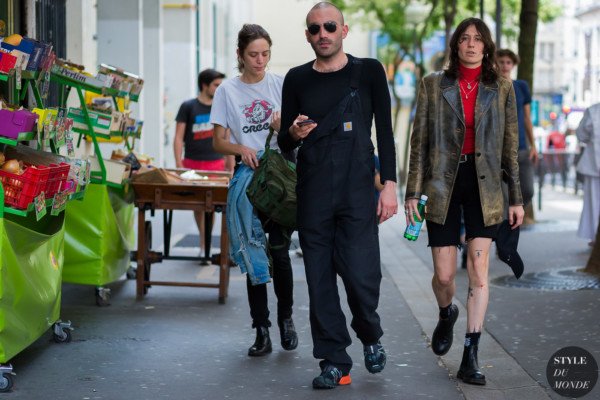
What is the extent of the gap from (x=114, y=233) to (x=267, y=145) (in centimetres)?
264

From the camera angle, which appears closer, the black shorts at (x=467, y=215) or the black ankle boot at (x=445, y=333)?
the black shorts at (x=467, y=215)

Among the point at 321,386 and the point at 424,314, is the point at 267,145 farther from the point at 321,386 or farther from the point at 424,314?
the point at 424,314

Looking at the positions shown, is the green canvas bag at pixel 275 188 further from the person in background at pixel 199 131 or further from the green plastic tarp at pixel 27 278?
the person in background at pixel 199 131

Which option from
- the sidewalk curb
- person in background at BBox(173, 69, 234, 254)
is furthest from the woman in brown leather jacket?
person in background at BBox(173, 69, 234, 254)

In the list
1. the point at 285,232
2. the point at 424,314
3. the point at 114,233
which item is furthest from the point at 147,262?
the point at 285,232

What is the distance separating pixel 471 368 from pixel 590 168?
7475 mm

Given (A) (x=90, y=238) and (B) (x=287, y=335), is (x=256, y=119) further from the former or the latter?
(A) (x=90, y=238)

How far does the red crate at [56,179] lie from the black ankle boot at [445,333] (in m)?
2.28

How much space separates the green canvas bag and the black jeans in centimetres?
18

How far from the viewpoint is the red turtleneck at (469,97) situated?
652 cm

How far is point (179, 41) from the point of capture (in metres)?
23.3

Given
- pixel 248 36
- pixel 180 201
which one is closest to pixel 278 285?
pixel 248 36

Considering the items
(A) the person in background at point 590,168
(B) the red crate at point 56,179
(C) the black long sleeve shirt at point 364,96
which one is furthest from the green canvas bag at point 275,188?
(A) the person in background at point 590,168

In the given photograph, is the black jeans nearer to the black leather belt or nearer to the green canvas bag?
the green canvas bag
